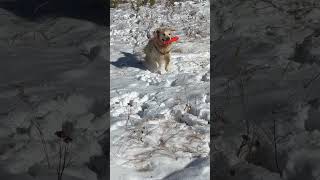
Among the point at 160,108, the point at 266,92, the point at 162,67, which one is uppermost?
the point at 162,67

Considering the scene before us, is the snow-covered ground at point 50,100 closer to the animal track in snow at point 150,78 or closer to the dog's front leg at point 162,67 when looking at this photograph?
the animal track in snow at point 150,78

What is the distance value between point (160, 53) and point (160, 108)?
3.37 feet

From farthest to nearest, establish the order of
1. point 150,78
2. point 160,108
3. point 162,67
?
point 162,67 < point 150,78 < point 160,108

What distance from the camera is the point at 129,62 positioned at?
5148 millimetres

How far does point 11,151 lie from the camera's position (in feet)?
9.76

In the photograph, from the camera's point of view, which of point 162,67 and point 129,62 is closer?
point 162,67

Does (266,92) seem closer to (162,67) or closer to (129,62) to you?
(162,67)

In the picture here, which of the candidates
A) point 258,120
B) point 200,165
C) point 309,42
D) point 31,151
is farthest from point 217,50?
point 31,151

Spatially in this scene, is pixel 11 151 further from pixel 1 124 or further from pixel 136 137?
pixel 136 137

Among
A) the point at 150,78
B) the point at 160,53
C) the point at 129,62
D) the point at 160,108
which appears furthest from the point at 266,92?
the point at 129,62

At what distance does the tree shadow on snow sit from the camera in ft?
16.6

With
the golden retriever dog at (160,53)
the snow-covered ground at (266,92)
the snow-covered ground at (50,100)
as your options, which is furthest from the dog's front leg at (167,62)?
the snow-covered ground at (50,100)

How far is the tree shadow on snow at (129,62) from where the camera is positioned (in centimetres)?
505

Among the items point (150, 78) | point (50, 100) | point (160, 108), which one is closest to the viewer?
point (50, 100)
